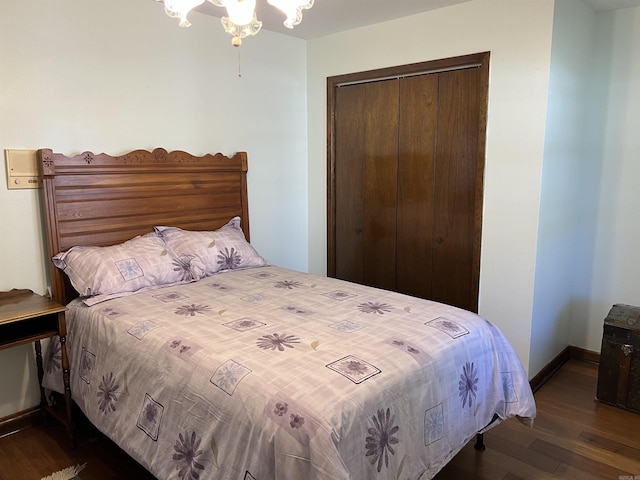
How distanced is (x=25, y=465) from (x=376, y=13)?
3.20 metres

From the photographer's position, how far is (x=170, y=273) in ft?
8.77

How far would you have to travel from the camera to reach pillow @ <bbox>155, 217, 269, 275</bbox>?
112 inches

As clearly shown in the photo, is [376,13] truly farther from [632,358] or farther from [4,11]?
[632,358]

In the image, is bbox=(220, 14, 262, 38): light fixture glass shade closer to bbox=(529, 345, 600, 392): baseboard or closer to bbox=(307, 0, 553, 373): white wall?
bbox=(307, 0, 553, 373): white wall

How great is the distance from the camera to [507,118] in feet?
9.25

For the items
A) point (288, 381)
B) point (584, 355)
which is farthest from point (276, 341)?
point (584, 355)

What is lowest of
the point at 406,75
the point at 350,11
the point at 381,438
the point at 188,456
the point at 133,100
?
the point at 188,456

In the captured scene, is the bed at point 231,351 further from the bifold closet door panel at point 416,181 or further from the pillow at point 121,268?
the bifold closet door panel at point 416,181

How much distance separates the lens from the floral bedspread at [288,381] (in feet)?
4.81

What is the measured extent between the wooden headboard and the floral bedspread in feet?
1.40

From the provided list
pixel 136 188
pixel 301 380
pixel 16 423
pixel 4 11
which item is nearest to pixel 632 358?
pixel 301 380

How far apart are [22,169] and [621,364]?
3436 mm

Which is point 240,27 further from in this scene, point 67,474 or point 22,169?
point 67,474

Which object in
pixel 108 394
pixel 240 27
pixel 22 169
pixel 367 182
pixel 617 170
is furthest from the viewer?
pixel 367 182
